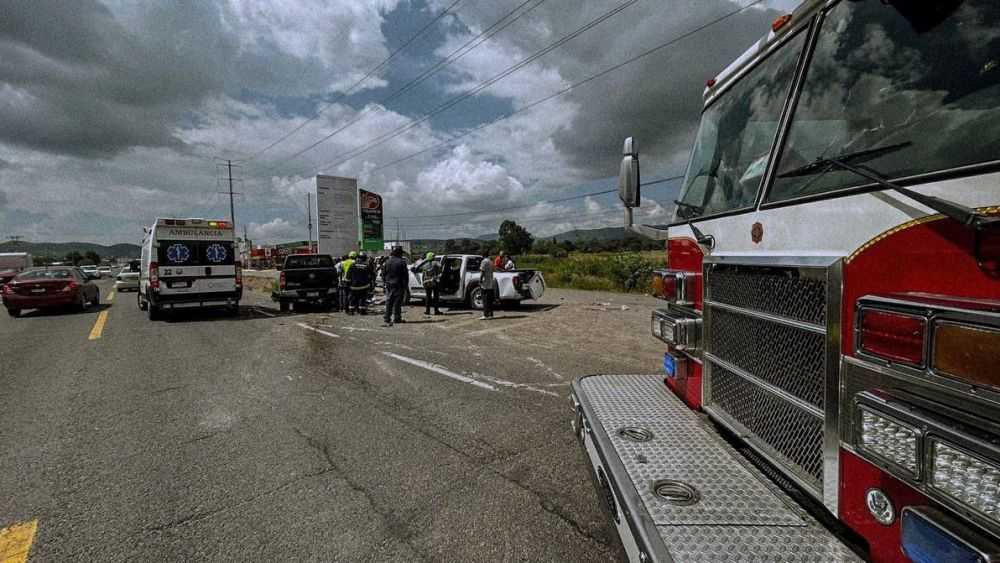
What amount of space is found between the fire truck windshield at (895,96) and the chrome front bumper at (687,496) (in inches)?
44.2

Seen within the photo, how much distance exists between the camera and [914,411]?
1.07 m

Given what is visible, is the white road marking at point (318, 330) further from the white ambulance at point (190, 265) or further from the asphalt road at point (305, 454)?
the white ambulance at point (190, 265)

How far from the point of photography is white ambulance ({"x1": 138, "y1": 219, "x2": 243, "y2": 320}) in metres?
11.2

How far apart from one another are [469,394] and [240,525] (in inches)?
100

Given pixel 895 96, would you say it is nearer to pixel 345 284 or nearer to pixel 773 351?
pixel 773 351

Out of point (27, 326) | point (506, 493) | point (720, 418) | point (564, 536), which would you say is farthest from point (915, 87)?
point (27, 326)

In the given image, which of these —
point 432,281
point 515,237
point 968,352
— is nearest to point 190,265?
point 432,281

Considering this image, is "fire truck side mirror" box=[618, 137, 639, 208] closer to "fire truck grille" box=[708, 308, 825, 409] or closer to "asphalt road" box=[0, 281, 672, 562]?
"fire truck grille" box=[708, 308, 825, 409]

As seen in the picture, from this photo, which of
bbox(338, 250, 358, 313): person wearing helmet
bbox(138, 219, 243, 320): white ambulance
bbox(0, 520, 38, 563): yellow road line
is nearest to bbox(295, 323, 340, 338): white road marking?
bbox(338, 250, 358, 313): person wearing helmet

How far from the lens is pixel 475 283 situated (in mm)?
12680

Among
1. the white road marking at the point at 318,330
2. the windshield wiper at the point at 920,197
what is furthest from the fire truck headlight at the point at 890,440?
the white road marking at the point at 318,330

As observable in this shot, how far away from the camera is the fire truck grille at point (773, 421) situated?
1.58 meters

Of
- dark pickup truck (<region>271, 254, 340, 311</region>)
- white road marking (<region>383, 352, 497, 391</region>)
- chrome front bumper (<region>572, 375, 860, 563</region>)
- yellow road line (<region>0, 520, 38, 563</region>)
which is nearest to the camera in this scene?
chrome front bumper (<region>572, 375, 860, 563</region>)

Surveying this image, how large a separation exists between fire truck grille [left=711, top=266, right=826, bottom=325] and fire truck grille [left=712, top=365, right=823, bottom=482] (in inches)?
14.0
